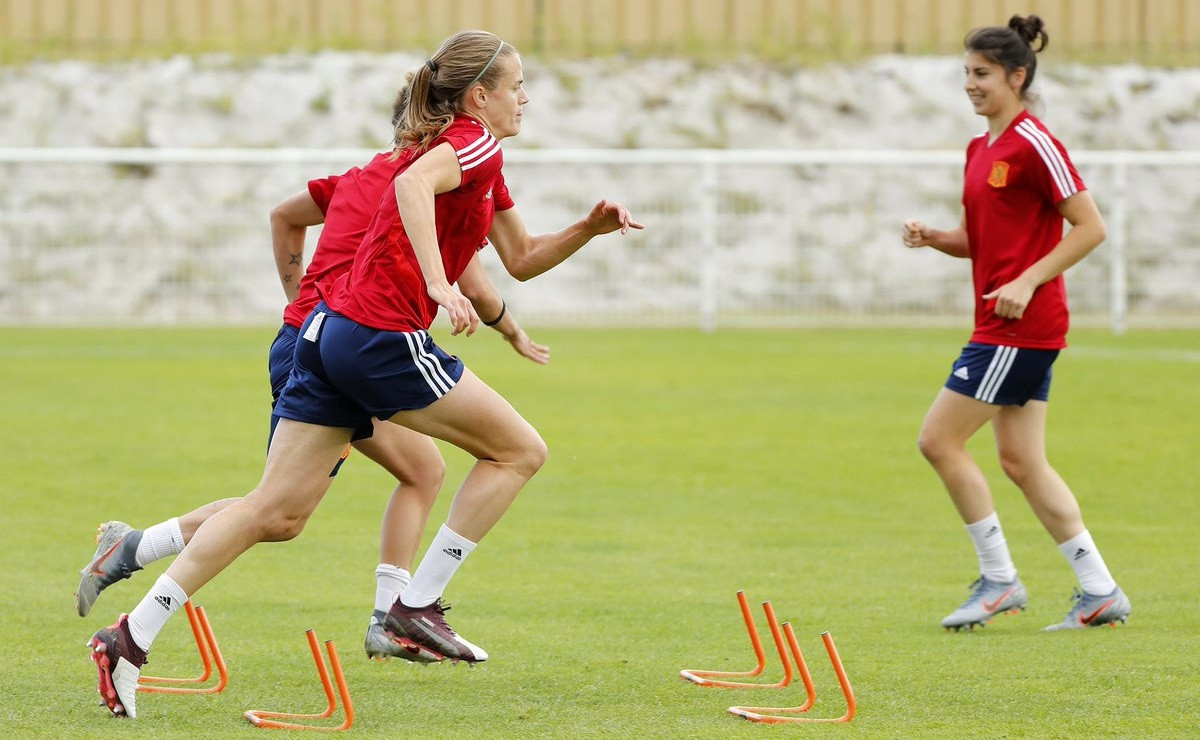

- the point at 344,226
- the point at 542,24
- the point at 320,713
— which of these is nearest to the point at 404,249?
the point at 344,226

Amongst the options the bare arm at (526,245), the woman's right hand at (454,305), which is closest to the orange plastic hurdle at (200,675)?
the woman's right hand at (454,305)

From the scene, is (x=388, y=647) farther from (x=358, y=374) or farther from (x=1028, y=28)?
(x=1028, y=28)

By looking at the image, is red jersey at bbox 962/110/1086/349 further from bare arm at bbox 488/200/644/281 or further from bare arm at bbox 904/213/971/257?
bare arm at bbox 488/200/644/281

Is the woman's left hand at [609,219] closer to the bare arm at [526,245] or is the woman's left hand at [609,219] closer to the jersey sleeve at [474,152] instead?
the bare arm at [526,245]

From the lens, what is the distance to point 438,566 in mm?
5211

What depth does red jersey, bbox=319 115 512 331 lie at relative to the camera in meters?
4.85

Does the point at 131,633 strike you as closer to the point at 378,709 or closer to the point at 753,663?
the point at 378,709

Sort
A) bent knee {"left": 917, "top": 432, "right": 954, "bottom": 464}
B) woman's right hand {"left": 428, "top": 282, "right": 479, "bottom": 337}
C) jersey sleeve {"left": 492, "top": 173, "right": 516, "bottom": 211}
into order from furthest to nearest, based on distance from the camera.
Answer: bent knee {"left": 917, "top": 432, "right": 954, "bottom": 464}
jersey sleeve {"left": 492, "top": 173, "right": 516, "bottom": 211}
woman's right hand {"left": 428, "top": 282, "right": 479, "bottom": 337}

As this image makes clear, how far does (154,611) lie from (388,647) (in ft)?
2.78

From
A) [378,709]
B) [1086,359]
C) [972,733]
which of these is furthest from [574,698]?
[1086,359]

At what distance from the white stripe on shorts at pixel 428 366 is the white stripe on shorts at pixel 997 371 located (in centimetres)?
215

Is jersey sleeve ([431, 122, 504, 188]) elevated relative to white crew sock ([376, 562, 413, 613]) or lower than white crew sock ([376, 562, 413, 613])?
elevated

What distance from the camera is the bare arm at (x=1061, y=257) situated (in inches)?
235

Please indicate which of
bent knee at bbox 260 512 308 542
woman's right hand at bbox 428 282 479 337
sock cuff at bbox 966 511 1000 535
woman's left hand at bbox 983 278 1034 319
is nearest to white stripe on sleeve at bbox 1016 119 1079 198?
woman's left hand at bbox 983 278 1034 319
